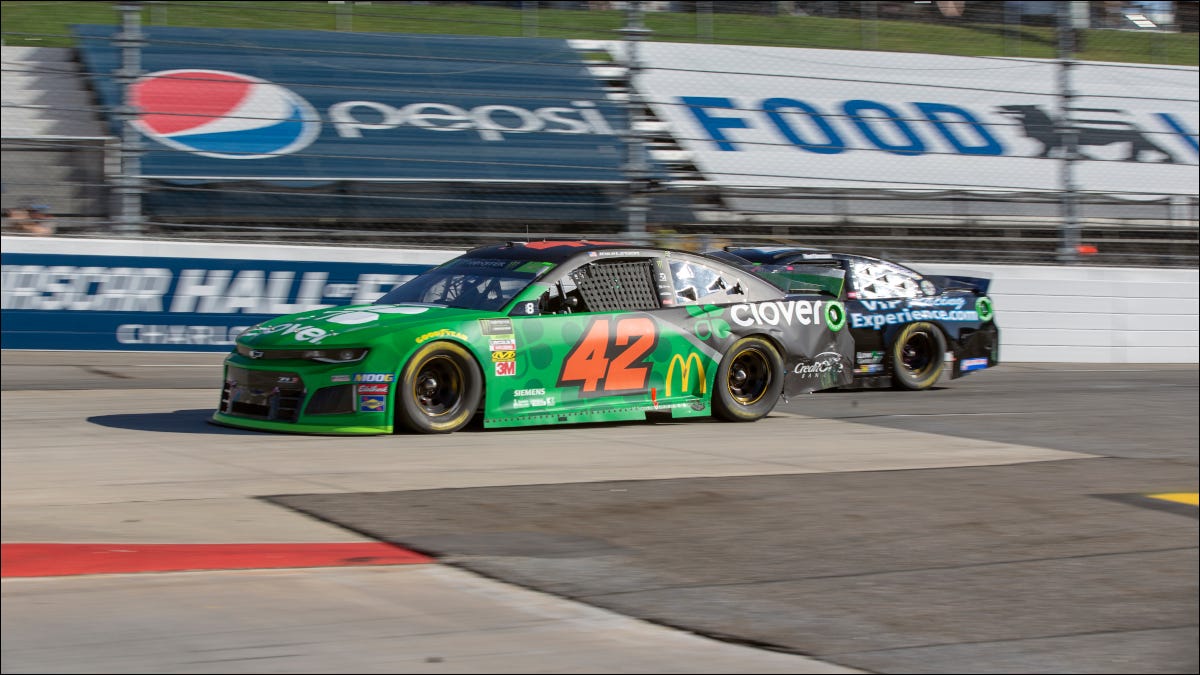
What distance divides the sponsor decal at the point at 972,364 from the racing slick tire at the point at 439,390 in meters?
5.04

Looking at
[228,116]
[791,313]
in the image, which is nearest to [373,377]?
[791,313]

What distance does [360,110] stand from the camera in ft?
67.9

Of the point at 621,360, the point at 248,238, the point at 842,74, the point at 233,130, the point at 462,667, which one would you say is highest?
the point at 842,74

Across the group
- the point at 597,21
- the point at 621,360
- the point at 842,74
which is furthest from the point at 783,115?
Answer: the point at 621,360

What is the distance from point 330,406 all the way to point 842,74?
18.2 m

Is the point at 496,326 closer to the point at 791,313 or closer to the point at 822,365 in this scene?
the point at 791,313

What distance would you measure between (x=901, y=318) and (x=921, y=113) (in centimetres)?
1306

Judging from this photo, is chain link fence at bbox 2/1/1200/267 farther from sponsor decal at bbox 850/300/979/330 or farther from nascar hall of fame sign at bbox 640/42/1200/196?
sponsor decal at bbox 850/300/979/330

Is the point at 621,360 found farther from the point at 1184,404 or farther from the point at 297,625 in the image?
the point at 297,625

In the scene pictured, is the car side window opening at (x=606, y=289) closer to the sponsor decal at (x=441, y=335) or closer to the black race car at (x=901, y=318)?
the sponsor decal at (x=441, y=335)

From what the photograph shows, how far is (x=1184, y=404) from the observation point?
8.70m

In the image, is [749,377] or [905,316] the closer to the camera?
[749,377]

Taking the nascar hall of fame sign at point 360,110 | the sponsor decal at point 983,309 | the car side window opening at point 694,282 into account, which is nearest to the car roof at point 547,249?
the car side window opening at point 694,282

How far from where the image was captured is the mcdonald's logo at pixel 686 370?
31.8 ft
